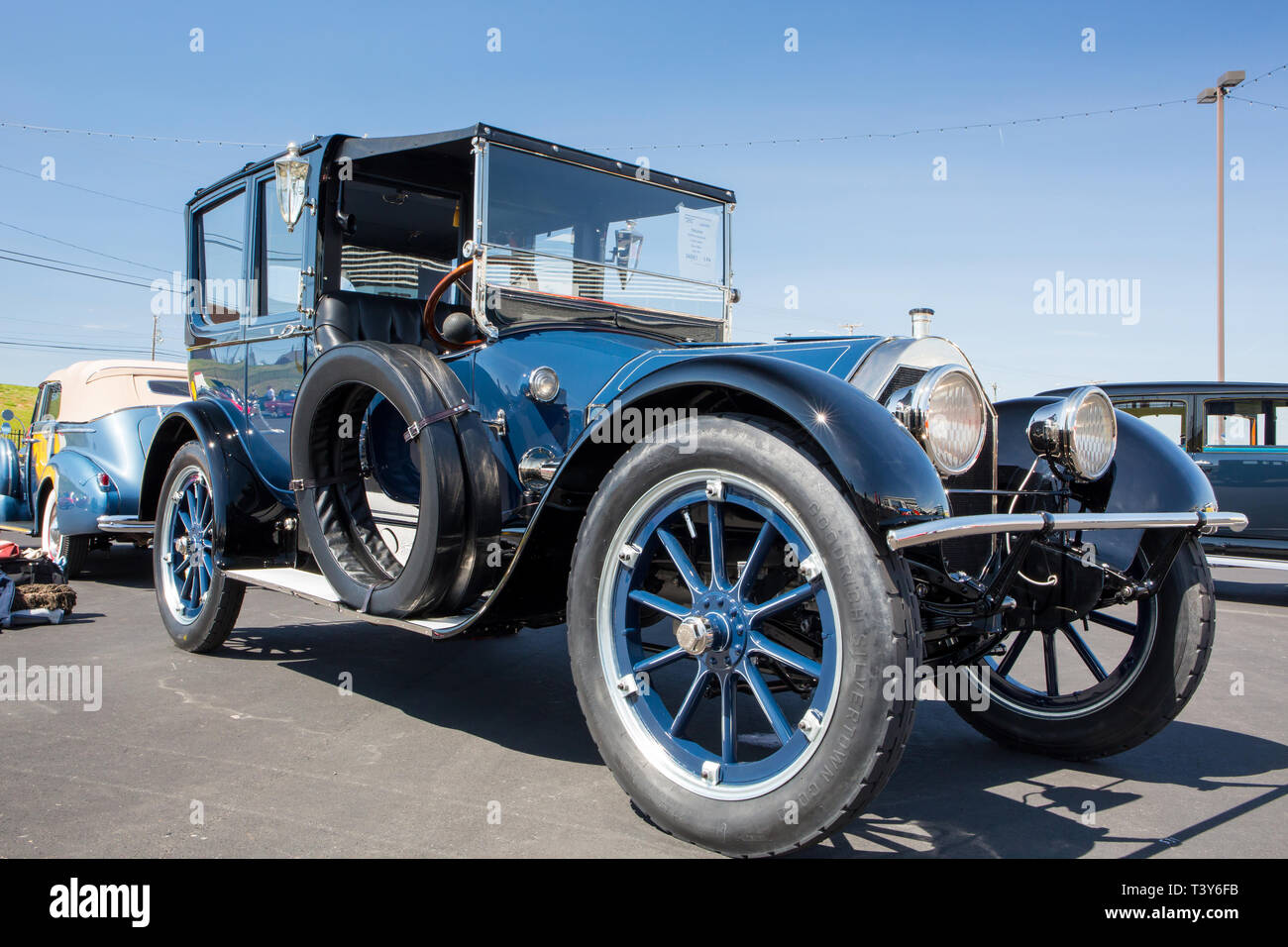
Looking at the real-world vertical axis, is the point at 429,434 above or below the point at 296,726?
above

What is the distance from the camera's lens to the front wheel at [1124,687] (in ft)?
10.6

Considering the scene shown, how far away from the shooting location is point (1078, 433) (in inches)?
120

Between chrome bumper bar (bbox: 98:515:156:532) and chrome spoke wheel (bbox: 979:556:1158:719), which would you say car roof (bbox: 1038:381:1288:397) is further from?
chrome bumper bar (bbox: 98:515:156:532)

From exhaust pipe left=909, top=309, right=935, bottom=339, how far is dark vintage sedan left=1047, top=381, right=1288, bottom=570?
6707 millimetres

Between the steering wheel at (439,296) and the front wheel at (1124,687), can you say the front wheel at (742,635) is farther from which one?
the steering wheel at (439,296)

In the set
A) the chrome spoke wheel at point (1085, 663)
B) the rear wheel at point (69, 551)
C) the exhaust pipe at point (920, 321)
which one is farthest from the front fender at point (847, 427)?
the rear wheel at point (69, 551)

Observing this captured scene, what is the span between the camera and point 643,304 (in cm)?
457

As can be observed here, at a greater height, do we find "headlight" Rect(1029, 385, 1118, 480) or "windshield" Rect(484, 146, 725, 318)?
"windshield" Rect(484, 146, 725, 318)

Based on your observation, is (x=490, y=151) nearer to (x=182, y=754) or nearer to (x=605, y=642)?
(x=605, y=642)

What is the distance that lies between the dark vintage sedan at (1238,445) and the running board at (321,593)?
305 inches

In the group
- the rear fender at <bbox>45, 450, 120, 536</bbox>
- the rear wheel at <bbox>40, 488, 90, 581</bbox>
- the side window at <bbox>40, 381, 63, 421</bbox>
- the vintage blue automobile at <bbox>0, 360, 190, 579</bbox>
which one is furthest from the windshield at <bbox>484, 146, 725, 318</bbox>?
the side window at <bbox>40, 381, 63, 421</bbox>

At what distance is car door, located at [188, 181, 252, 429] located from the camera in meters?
5.22
